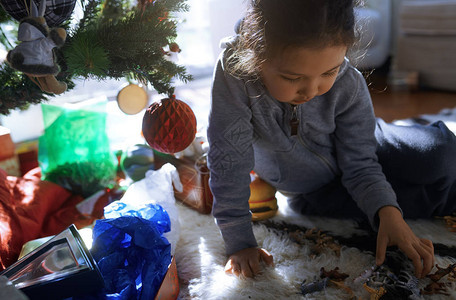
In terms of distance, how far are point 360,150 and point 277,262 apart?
0.28m

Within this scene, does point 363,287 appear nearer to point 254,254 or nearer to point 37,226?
point 254,254

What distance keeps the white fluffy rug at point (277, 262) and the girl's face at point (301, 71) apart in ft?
0.98

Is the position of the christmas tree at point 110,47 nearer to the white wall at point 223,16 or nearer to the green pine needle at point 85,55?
the green pine needle at point 85,55

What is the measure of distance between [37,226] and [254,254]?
47 centimetres

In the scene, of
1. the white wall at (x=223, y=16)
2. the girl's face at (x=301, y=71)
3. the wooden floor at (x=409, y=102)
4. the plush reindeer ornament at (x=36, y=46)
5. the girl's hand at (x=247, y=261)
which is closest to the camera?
the plush reindeer ornament at (x=36, y=46)

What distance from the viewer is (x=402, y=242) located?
701 millimetres

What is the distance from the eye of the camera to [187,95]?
77.7 inches

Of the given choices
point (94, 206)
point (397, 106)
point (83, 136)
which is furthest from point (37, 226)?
point (397, 106)

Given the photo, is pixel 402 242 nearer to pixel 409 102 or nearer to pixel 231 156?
pixel 231 156

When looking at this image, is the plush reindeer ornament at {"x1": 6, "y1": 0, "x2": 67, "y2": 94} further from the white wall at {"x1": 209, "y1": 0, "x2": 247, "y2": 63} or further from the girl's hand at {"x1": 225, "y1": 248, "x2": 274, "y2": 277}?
the white wall at {"x1": 209, "y1": 0, "x2": 247, "y2": 63}

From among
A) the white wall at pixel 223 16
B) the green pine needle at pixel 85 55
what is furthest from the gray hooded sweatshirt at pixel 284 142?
the white wall at pixel 223 16

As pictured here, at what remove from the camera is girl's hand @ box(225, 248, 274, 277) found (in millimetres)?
720

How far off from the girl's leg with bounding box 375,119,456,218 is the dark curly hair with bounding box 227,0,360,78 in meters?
0.31

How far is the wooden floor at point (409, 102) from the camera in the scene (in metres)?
1.60
